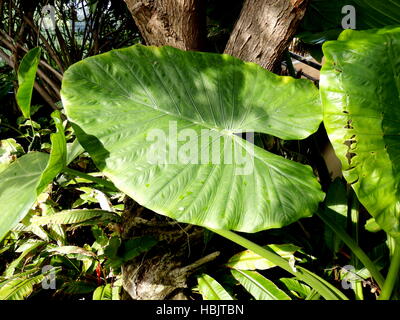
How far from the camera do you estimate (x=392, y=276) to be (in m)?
1.04

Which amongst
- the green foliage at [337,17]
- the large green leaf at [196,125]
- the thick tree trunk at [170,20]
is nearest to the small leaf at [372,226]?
the large green leaf at [196,125]

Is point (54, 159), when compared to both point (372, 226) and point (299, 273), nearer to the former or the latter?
point (299, 273)

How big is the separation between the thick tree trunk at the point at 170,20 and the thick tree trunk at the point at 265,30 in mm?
157

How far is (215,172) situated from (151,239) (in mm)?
586

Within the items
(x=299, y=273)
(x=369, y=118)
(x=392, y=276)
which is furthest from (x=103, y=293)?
(x=369, y=118)

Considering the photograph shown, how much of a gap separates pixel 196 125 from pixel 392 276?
802 mm

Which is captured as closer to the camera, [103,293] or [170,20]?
[170,20]

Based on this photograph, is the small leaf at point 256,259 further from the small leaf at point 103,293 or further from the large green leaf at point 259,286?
the small leaf at point 103,293

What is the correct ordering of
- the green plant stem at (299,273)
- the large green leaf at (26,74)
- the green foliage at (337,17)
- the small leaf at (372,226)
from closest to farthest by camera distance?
the large green leaf at (26,74)
the green plant stem at (299,273)
the small leaf at (372,226)
the green foliage at (337,17)

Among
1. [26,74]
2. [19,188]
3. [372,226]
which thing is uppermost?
[26,74]

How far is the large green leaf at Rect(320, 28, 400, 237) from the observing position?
0.79m

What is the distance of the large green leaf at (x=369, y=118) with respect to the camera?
2.60 ft

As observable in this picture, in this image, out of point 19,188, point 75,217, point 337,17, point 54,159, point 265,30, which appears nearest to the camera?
point 54,159
